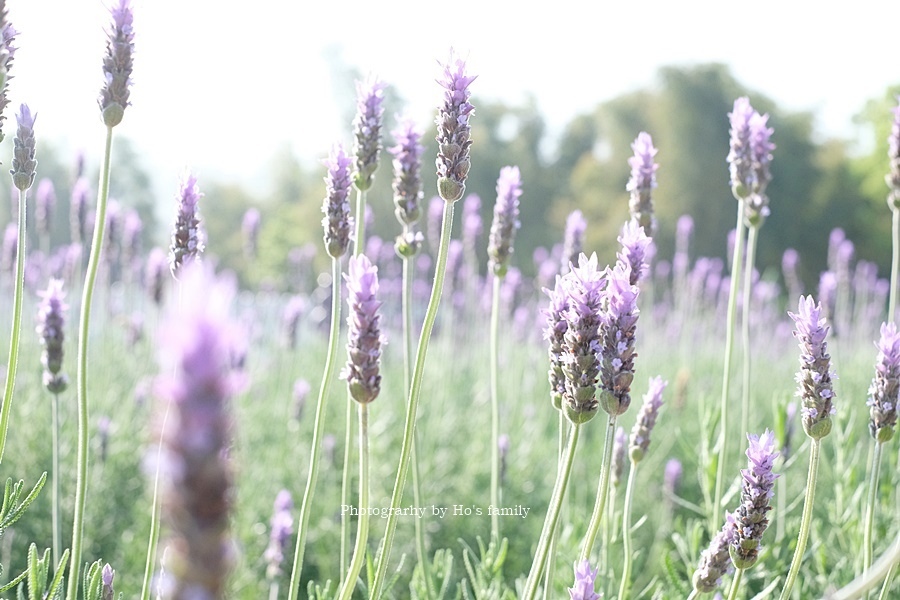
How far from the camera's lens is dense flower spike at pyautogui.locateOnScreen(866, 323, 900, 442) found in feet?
5.98

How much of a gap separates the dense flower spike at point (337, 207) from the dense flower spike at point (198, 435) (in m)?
1.28

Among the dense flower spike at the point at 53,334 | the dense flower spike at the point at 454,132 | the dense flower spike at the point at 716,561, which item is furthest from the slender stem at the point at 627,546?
the dense flower spike at the point at 53,334

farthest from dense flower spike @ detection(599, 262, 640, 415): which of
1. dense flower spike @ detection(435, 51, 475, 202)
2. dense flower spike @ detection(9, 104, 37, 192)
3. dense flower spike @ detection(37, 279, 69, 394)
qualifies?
dense flower spike @ detection(37, 279, 69, 394)

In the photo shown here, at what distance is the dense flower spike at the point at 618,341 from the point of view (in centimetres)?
152

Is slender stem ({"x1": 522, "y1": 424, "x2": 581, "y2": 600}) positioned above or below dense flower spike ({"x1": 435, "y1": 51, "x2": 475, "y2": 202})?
below

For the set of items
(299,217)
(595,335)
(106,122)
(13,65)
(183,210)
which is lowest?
(595,335)

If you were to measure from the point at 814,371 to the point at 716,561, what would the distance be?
0.46 m

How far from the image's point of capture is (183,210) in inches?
72.8

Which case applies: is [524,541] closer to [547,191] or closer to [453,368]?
[453,368]

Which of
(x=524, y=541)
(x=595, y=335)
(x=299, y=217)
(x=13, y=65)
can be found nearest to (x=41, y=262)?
(x=524, y=541)

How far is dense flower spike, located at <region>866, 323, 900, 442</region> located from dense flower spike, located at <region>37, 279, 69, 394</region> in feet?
7.04

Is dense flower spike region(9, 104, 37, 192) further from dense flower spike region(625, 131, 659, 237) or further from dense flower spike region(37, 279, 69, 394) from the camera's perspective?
dense flower spike region(625, 131, 659, 237)

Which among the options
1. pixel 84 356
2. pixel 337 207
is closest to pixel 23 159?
pixel 84 356

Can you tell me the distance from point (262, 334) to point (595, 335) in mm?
6853
